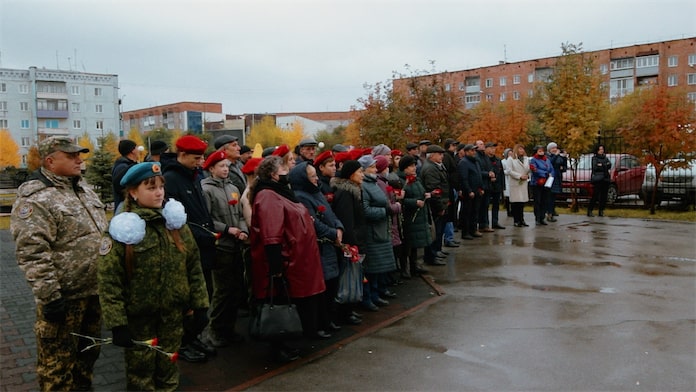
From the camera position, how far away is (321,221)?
18.7ft

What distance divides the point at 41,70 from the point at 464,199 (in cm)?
8629

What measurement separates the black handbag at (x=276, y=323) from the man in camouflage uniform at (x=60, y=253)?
51.5 inches

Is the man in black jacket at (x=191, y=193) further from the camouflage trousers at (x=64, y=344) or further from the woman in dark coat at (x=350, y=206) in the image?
the woman in dark coat at (x=350, y=206)

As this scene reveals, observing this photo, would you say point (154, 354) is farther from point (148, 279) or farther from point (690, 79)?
point (690, 79)

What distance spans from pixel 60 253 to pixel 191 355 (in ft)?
5.56

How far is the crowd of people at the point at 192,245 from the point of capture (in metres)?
3.84

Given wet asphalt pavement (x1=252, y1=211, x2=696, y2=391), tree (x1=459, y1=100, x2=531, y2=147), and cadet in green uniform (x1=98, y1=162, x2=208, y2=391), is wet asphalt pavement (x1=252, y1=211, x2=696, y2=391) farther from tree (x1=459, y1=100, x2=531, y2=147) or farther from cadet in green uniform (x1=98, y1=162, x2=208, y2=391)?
tree (x1=459, y1=100, x2=531, y2=147)

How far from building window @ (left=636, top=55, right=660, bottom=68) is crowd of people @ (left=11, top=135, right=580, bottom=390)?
67992 mm

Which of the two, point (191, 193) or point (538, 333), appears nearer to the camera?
point (191, 193)

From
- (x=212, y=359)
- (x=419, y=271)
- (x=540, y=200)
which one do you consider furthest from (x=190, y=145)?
(x=540, y=200)

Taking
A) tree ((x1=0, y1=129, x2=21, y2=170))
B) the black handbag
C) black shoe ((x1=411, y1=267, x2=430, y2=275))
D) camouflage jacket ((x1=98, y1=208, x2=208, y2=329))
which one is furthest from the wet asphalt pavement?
tree ((x1=0, y1=129, x2=21, y2=170))

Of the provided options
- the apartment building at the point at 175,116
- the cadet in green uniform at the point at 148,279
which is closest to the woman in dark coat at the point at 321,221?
the cadet in green uniform at the point at 148,279

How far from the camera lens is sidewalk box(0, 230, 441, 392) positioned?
4.74m

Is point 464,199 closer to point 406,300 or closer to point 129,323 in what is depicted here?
point 406,300
